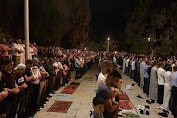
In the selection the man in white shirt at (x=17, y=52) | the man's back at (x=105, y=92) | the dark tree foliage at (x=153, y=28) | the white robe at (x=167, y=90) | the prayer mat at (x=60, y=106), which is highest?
the dark tree foliage at (x=153, y=28)

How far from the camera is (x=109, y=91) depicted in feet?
16.9

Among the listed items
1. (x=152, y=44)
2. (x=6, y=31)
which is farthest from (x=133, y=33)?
(x=6, y=31)

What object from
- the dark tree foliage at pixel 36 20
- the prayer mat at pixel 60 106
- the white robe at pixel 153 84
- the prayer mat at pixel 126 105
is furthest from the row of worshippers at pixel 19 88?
the dark tree foliage at pixel 36 20

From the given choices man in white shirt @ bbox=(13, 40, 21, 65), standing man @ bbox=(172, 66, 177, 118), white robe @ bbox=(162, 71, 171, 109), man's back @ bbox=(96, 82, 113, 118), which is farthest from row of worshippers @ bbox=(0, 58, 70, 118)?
white robe @ bbox=(162, 71, 171, 109)

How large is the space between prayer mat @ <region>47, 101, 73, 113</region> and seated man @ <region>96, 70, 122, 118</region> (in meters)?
4.62

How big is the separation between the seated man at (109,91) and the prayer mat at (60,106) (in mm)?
4619

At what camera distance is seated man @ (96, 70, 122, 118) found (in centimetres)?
508

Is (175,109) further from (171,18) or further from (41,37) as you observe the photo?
(171,18)

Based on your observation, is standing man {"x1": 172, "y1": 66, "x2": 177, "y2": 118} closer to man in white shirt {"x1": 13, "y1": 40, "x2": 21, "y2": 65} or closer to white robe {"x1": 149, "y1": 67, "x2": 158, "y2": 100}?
white robe {"x1": 149, "y1": 67, "x2": 158, "y2": 100}

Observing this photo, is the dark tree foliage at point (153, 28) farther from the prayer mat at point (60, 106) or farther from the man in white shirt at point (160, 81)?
the prayer mat at point (60, 106)

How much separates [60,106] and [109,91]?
5774mm

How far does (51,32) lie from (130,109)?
67.5 feet

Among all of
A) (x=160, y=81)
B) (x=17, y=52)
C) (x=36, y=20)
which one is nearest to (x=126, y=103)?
(x=160, y=81)

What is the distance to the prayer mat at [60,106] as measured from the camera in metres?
9.94
